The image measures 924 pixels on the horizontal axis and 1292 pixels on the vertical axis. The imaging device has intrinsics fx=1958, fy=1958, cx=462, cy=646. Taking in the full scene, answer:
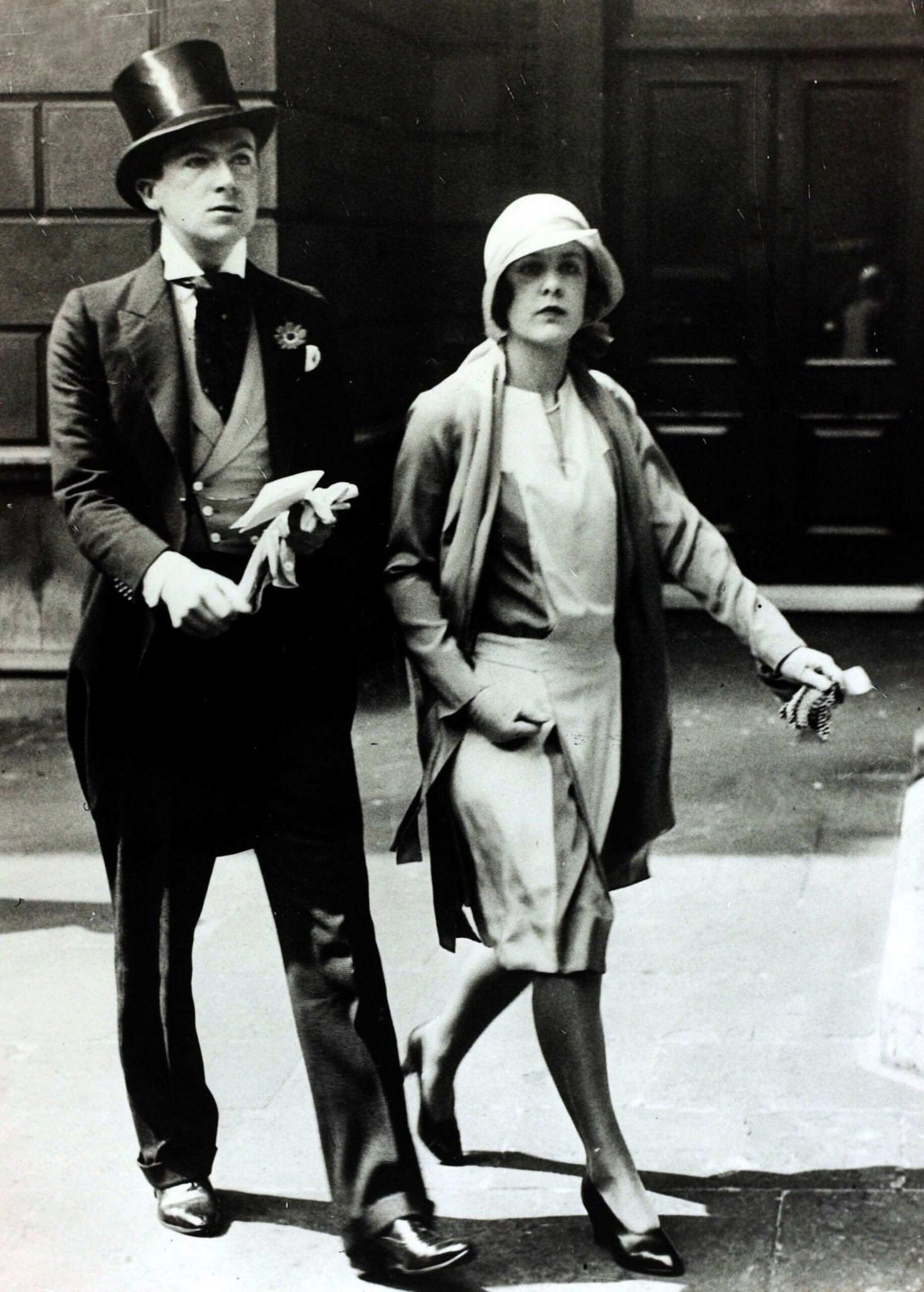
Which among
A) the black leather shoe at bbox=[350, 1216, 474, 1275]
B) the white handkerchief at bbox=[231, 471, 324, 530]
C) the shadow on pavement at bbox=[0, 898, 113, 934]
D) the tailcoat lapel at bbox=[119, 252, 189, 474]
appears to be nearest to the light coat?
the white handkerchief at bbox=[231, 471, 324, 530]

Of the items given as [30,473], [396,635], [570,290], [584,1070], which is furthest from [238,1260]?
[30,473]

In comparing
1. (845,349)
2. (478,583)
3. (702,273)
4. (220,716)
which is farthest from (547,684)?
(845,349)

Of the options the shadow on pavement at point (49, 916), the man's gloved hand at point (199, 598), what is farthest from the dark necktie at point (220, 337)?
the shadow on pavement at point (49, 916)

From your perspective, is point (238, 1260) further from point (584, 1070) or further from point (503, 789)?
point (503, 789)

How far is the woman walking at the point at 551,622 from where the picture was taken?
3.61 m

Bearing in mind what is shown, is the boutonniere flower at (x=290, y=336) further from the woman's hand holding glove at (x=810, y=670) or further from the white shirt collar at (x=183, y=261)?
the woman's hand holding glove at (x=810, y=670)

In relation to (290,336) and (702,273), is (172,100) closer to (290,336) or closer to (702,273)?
(290,336)

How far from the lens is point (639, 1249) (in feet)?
11.7

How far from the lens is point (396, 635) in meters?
3.78

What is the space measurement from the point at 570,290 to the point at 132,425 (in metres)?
0.84

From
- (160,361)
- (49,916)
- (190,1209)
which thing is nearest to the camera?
(160,361)

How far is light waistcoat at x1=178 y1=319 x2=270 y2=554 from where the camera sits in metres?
3.57

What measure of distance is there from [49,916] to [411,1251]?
80.4 inches

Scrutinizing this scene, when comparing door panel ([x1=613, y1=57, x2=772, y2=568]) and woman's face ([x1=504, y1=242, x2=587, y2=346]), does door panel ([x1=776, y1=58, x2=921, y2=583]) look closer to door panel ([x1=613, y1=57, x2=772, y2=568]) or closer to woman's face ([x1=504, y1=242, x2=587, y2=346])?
door panel ([x1=613, y1=57, x2=772, y2=568])
